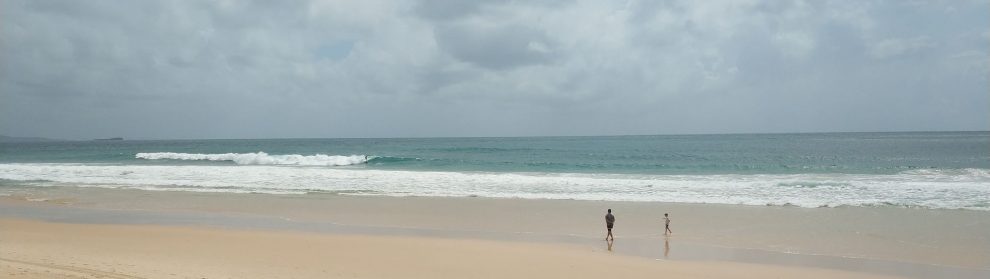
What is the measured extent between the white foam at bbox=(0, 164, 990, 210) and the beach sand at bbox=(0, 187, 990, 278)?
7.05ft

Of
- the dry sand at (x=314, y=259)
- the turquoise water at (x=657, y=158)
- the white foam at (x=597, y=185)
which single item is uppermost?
the turquoise water at (x=657, y=158)

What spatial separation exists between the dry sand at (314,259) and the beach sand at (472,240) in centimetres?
3

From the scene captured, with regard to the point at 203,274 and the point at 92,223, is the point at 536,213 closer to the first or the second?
the point at 203,274

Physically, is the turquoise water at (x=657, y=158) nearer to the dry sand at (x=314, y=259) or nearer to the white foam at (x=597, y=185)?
the white foam at (x=597, y=185)

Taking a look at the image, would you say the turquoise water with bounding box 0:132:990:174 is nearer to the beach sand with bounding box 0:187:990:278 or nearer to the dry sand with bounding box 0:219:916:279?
the beach sand with bounding box 0:187:990:278

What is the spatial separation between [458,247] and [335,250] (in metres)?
2.27

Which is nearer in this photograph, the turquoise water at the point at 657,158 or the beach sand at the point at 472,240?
the beach sand at the point at 472,240

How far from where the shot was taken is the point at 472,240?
40.3ft

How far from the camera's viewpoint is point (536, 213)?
16.2 m

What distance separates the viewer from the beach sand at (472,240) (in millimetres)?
9414

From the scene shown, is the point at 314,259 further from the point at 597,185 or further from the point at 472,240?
the point at 597,185

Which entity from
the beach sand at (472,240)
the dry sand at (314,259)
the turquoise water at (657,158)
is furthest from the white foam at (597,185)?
the dry sand at (314,259)

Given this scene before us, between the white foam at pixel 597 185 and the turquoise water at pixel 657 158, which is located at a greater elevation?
the turquoise water at pixel 657 158

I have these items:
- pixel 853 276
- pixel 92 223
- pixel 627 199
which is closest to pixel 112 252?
pixel 92 223
